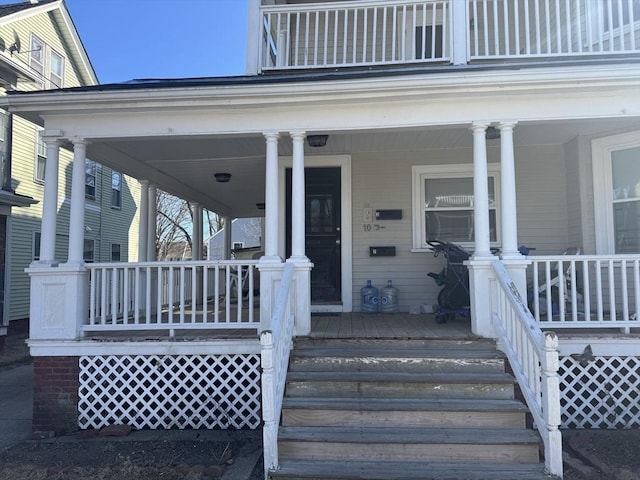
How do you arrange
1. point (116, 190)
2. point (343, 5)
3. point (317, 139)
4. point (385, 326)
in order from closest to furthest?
point (385, 326) → point (317, 139) → point (343, 5) → point (116, 190)

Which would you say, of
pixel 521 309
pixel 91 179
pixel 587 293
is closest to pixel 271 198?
pixel 521 309

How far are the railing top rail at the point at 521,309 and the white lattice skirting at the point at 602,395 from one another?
106cm

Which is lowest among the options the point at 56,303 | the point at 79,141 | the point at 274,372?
the point at 274,372

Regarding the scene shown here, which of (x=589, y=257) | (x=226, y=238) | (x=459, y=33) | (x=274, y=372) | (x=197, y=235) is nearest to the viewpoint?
(x=274, y=372)

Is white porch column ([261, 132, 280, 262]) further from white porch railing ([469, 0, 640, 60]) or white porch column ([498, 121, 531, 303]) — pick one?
white porch railing ([469, 0, 640, 60])

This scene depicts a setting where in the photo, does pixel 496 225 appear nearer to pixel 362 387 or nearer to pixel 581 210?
pixel 581 210

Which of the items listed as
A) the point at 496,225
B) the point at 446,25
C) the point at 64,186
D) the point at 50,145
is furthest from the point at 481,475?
the point at 64,186

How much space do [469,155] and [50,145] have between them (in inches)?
209

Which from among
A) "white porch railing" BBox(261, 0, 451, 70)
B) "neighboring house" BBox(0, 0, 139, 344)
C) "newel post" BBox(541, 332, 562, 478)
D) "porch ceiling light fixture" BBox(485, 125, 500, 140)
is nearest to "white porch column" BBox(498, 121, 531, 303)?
"porch ceiling light fixture" BBox(485, 125, 500, 140)

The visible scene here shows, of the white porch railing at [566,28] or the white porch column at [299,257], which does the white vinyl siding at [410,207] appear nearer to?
the white porch railing at [566,28]

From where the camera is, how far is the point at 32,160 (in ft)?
40.2

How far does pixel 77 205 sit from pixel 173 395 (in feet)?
7.49

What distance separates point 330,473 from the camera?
3.22 m

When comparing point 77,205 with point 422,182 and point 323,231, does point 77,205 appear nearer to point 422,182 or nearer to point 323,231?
point 323,231
